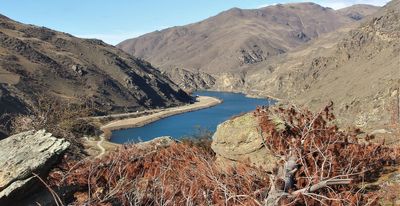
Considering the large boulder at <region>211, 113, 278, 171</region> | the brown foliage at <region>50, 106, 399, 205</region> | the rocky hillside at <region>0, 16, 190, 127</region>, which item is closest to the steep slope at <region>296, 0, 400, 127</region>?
the large boulder at <region>211, 113, 278, 171</region>

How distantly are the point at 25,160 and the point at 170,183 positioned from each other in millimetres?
4137

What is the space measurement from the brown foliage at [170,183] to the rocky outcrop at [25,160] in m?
0.60

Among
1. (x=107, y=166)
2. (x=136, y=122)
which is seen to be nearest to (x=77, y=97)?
(x=136, y=122)

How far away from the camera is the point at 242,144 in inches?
629

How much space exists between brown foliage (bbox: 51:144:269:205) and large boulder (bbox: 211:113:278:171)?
37.1 inches

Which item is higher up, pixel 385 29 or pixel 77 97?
pixel 385 29

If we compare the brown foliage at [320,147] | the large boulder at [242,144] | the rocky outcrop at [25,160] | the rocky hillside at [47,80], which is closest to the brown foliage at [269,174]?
the brown foliage at [320,147]

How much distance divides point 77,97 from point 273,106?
15196cm

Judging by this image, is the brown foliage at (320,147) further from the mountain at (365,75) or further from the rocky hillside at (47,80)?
the rocky hillside at (47,80)

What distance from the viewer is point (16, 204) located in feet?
34.2

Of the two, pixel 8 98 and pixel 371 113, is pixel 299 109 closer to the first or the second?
pixel 371 113

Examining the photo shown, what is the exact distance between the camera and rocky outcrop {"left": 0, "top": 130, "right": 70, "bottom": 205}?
10.1m

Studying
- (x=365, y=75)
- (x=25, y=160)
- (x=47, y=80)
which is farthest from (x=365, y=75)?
(x=25, y=160)

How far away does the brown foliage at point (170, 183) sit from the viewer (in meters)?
10.5
